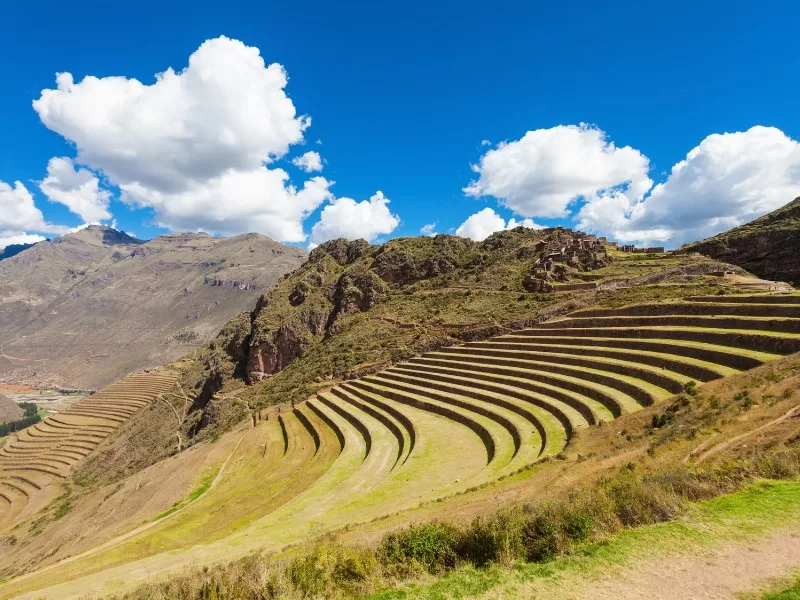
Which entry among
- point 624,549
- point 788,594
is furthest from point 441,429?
point 788,594

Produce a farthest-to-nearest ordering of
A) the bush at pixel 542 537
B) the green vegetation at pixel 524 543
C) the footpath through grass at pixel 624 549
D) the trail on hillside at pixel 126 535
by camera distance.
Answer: the trail on hillside at pixel 126 535 → the bush at pixel 542 537 → the green vegetation at pixel 524 543 → the footpath through grass at pixel 624 549

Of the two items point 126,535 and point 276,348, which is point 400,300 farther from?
point 126,535

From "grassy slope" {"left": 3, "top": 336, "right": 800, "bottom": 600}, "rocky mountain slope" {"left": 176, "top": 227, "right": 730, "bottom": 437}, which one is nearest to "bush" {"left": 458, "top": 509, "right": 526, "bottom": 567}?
"grassy slope" {"left": 3, "top": 336, "right": 800, "bottom": 600}

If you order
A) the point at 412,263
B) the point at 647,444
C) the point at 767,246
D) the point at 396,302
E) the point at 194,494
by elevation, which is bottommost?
the point at 194,494

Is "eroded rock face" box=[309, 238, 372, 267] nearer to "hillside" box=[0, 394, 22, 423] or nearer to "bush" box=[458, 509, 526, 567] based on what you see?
"bush" box=[458, 509, 526, 567]

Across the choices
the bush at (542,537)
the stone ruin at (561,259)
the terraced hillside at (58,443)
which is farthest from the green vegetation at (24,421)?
the bush at (542,537)

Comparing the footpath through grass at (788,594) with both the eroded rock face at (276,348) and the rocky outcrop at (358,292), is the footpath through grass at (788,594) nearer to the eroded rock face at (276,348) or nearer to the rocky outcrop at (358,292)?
the eroded rock face at (276,348)

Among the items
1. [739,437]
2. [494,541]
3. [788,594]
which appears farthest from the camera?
[739,437]

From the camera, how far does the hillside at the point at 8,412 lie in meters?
130

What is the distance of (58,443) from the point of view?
6788cm

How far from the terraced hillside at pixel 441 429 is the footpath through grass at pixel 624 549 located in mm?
7030

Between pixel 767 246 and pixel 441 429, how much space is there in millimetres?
57907

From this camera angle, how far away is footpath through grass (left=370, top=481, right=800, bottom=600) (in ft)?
21.5

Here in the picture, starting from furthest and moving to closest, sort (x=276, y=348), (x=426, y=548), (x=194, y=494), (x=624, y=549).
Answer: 1. (x=276, y=348)
2. (x=194, y=494)
3. (x=426, y=548)
4. (x=624, y=549)
